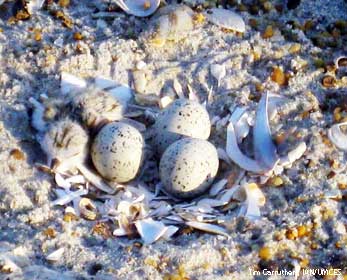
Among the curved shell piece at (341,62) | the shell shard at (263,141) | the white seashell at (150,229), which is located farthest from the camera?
the curved shell piece at (341,62)

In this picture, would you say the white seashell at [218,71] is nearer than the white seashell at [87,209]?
No

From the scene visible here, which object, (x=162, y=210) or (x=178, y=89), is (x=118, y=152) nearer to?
(x=162, y=210)

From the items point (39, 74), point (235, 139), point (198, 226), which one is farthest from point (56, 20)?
point (198, 226)

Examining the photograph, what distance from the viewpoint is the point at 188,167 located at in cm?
426

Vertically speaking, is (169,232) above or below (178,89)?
below

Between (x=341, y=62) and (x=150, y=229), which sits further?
(x=341, y=62)

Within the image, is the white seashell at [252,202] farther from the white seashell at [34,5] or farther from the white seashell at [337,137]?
the white seashell at [34,5]

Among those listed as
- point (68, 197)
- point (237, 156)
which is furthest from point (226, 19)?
point (68, 197)

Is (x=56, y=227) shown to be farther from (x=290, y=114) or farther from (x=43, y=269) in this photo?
(x=290, y=114)

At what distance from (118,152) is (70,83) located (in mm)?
566

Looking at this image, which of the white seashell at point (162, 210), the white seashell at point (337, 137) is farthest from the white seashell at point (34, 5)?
the white seashell at point (337, 137)

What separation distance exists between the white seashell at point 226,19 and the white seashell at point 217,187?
92 centimetres

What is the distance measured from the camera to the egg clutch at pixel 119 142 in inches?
169

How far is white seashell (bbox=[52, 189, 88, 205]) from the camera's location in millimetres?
4258
